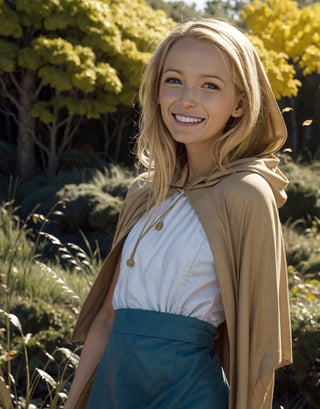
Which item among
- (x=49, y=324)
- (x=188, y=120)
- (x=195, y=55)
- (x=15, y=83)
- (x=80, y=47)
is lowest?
(x=15, y=83)

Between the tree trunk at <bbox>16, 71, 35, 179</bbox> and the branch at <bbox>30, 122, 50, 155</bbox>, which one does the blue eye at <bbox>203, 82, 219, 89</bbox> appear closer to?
the branch at <bbox>30, 122, 50, 155</bbox>

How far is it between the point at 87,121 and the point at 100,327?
473 inches

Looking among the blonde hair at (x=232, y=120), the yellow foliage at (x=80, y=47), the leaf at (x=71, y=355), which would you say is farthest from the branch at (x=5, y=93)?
the blonde hair at (x=232, y=120)

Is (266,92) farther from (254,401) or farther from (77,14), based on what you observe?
(77,14)

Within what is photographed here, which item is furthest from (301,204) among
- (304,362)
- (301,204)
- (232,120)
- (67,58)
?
(232,120)

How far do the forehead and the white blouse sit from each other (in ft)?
1.14

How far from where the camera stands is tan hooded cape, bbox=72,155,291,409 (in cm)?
209

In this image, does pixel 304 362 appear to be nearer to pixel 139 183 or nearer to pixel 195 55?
pixel 139 183

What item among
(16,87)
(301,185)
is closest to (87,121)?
(16,87)

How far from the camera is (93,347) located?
2445mm

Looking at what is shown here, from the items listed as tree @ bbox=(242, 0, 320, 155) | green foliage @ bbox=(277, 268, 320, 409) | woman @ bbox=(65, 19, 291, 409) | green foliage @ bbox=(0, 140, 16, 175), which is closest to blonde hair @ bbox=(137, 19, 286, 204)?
woman @ bbox=(65, 19, 291, 409)

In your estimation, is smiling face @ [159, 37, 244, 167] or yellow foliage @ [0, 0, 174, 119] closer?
smiling face @ [159, 37, 244, 167]

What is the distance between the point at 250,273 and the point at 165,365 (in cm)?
30

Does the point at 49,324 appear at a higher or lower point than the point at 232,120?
lower
